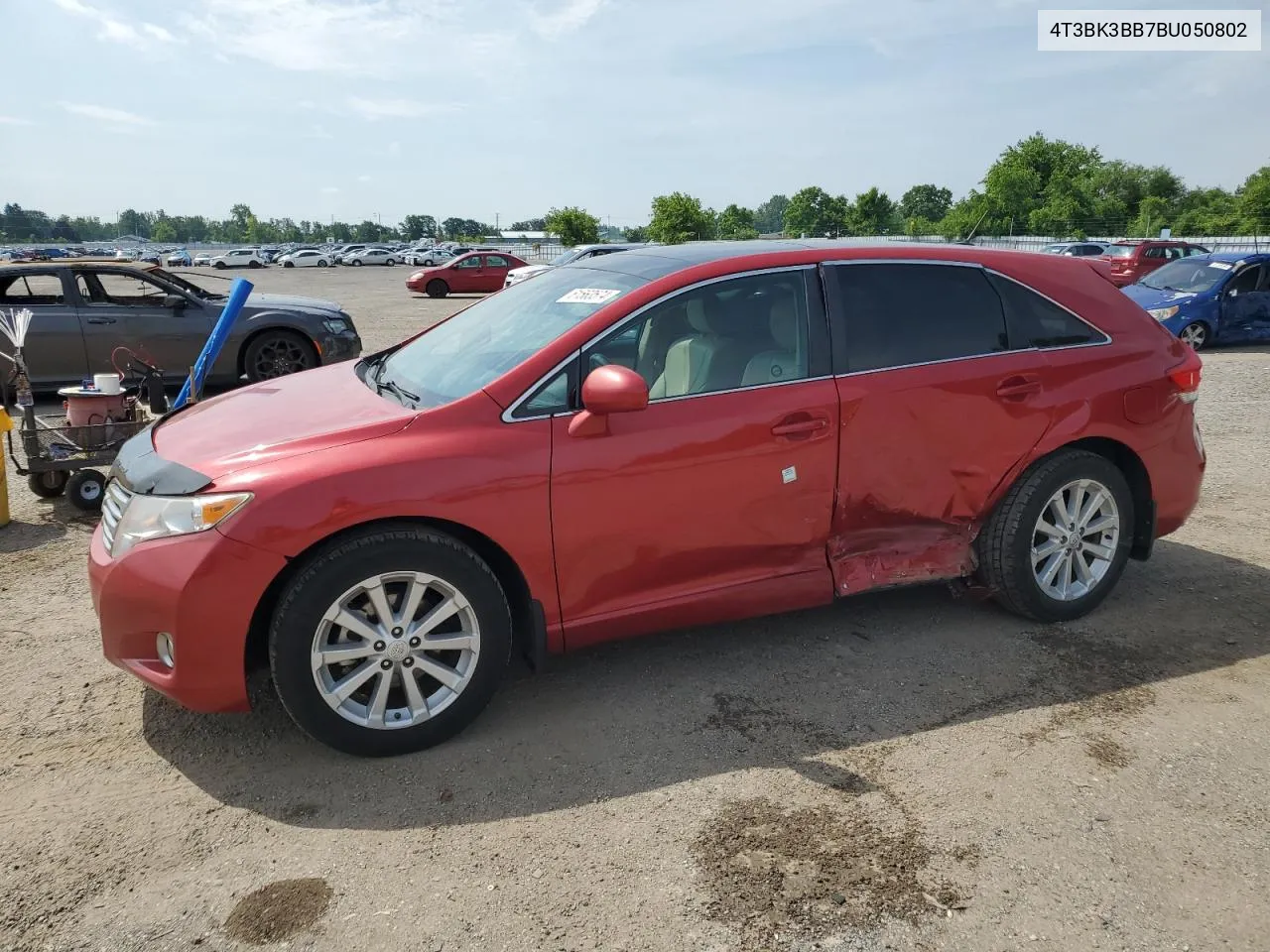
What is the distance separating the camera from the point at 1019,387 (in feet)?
13.6

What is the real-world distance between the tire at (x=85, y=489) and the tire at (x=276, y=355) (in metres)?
3.96

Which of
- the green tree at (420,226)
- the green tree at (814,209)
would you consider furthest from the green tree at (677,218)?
the green tree at (420,226)

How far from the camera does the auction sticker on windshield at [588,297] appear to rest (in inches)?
149

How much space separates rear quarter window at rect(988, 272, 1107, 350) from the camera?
424 centimetres

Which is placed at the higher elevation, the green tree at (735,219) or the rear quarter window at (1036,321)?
the green tree at (735,219)

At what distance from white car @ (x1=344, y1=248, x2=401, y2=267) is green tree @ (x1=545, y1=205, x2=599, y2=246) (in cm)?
1157

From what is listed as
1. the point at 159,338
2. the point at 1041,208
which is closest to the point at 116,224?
the point at 1041,208

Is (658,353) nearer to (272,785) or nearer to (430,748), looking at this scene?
(430,748)

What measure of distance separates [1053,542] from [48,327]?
31.7 feet

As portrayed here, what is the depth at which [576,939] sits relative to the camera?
8.03 feet

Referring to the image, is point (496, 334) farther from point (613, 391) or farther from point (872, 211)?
point (872, 211)

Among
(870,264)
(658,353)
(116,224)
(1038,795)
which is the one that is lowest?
(1038,795)

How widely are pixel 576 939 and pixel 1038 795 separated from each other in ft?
5.32

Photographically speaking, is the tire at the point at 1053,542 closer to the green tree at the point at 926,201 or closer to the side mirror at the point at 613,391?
the side mirror at the point at 613,391
